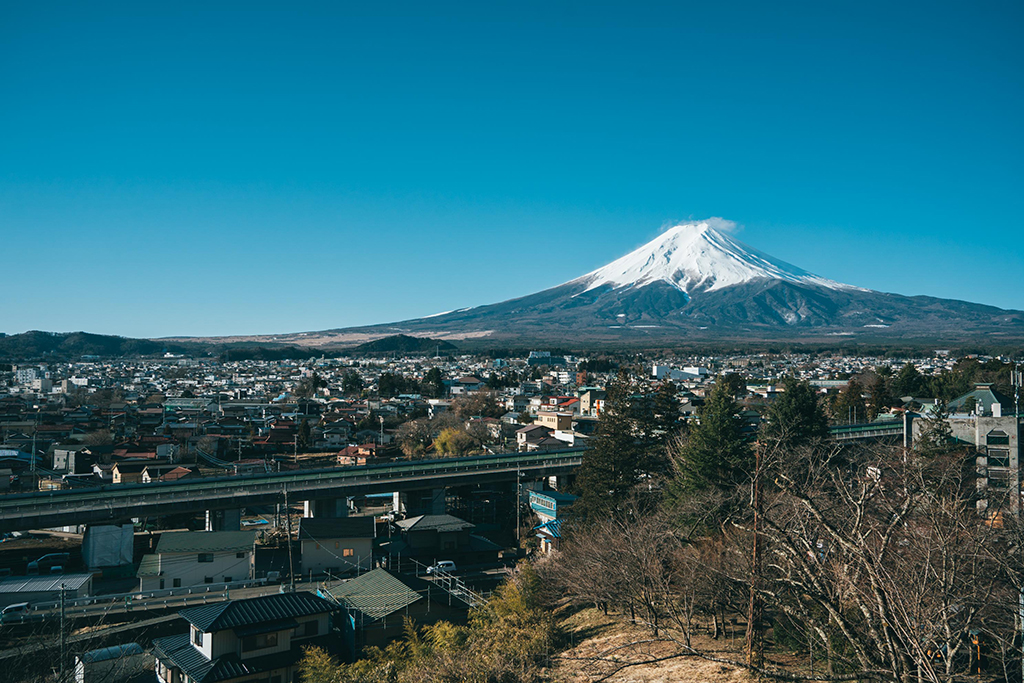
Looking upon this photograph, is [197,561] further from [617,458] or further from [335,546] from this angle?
[617,458]

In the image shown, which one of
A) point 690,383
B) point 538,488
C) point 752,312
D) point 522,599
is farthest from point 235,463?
point 752,312

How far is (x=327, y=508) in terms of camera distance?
74.8ft

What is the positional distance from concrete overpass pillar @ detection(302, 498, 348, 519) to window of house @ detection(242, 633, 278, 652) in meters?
10.5

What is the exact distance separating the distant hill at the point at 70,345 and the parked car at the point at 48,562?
488 feet

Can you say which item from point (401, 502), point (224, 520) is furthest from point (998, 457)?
point (224, 520)

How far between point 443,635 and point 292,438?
31.0 m

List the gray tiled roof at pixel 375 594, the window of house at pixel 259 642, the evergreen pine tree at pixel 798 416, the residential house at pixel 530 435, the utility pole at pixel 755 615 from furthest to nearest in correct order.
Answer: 1. the residential house at pixel 530 435
2. the evergreen pine tree at pixel 798 416
3. the gray tiled roof at pixel 375 594
4. the window of house at pixel 259 642
5. the utility pole at pixel 755 615

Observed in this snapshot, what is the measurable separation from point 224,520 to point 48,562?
171 inches

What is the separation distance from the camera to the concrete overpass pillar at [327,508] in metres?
22.8

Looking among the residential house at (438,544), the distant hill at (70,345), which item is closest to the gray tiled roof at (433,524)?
the residential house at (438,544)

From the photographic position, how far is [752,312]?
190m

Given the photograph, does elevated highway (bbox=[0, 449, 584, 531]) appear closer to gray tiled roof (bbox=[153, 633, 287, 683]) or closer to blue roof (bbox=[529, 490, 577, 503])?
blue roof (bbox=[529, 490, 577, 503])

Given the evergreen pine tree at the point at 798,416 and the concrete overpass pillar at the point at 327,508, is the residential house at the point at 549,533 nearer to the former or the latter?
the evergreen pine tree at the point at 798,416

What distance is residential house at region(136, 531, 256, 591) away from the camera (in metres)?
17.4
